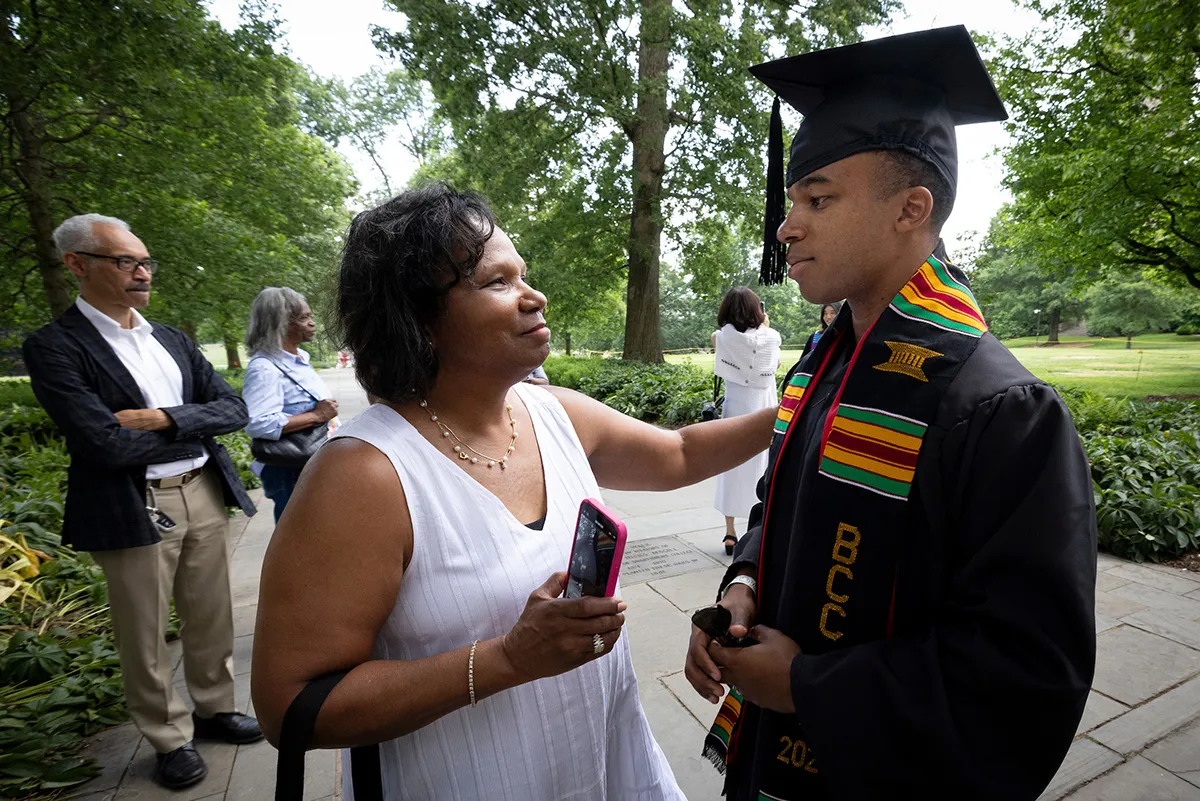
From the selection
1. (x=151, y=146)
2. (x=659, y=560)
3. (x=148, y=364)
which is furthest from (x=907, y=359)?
(x=151, y=146)

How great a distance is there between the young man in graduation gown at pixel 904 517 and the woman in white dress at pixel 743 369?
3.88 metres

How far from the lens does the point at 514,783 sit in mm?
1305

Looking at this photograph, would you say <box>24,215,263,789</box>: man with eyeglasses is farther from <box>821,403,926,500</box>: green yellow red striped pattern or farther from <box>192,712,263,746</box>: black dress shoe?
<box>821,403,926,500</box>: green yellow red striped pattern

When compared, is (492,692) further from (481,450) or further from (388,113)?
(388,113)

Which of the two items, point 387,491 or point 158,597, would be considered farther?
point 158,597

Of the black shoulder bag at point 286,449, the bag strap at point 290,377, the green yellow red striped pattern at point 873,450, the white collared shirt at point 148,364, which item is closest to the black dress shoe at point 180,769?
the white collared shirt at point 148,364

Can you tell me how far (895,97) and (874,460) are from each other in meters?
0.84

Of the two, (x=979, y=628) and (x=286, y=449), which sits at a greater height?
(x=979, y=628)

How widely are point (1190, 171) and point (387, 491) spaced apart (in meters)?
12.1

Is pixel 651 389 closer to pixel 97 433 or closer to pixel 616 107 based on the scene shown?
pixel 616 107

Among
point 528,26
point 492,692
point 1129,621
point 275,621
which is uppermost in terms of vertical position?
point 528,26

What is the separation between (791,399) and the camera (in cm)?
154

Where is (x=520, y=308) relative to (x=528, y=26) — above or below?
below

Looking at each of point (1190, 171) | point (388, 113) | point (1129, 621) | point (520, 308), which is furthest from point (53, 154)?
point (388, 113)
